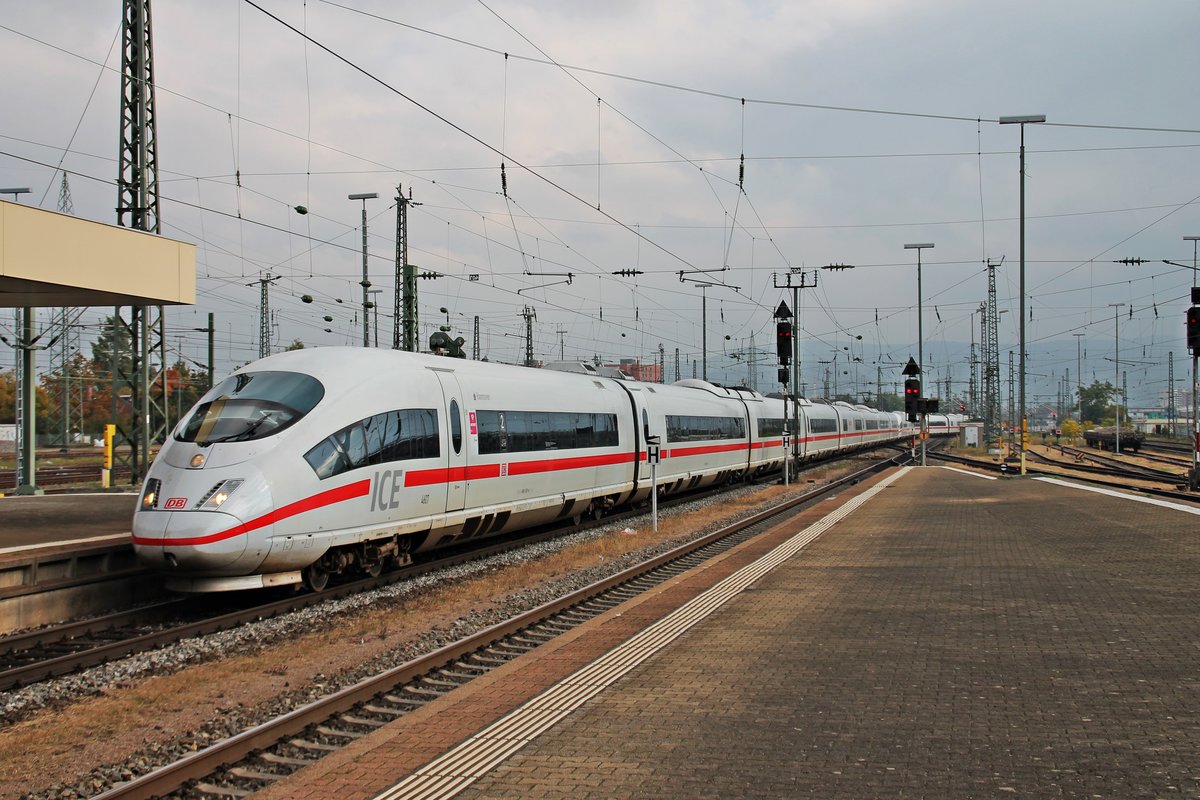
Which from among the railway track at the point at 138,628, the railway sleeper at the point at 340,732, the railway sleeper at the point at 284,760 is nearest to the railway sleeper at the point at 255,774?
the railway sleeper at the point at 284,760

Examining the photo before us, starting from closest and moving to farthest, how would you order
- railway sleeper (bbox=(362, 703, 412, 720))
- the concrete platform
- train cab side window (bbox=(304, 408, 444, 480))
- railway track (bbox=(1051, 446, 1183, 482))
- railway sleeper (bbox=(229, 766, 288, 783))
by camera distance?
A: railway sleeper (bbox=(229, 766, 288, 783)) < railway sleeper (bbox=(362, 703, 412, 720)) < the concrete platform < train cab side window (bbox=(304, 408, 444, 480)) < railway track (bbox=(1051, 446, 1183, 482))

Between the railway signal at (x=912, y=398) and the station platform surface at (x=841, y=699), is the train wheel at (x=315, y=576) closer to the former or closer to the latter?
the station platform surface at (x=841, y=699)

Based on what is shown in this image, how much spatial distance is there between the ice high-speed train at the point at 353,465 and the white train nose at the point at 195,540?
16mm

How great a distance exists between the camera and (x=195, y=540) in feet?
37.8

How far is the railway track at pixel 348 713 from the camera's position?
6.43 meters

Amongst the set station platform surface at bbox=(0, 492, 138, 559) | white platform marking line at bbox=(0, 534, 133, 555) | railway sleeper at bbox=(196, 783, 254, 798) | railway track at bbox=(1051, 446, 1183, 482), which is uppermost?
white platform marking line at bbox=(0, 534, 133, 555)

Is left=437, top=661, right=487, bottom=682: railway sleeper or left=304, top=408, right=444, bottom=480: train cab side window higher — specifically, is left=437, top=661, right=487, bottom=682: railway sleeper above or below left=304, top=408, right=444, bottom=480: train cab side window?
below

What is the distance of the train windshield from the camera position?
41.2 ft

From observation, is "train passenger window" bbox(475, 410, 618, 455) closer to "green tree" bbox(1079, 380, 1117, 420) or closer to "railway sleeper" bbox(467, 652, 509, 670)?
"railway sleeper" bbox(467, 652, 509, 670)

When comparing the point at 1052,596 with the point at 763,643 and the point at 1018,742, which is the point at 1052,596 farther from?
the point at 1018,742

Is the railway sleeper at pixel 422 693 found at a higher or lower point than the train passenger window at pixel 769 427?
lower

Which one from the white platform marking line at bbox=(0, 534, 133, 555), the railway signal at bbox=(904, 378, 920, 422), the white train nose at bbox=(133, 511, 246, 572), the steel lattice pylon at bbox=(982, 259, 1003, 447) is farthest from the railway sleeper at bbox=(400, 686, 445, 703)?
the steel lattice pylon at bbox=(982, 259, 1003, 447)

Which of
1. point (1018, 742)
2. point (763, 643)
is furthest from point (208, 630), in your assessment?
point (1018, 742)

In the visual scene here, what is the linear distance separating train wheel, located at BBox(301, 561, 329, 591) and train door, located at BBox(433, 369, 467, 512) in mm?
2714
